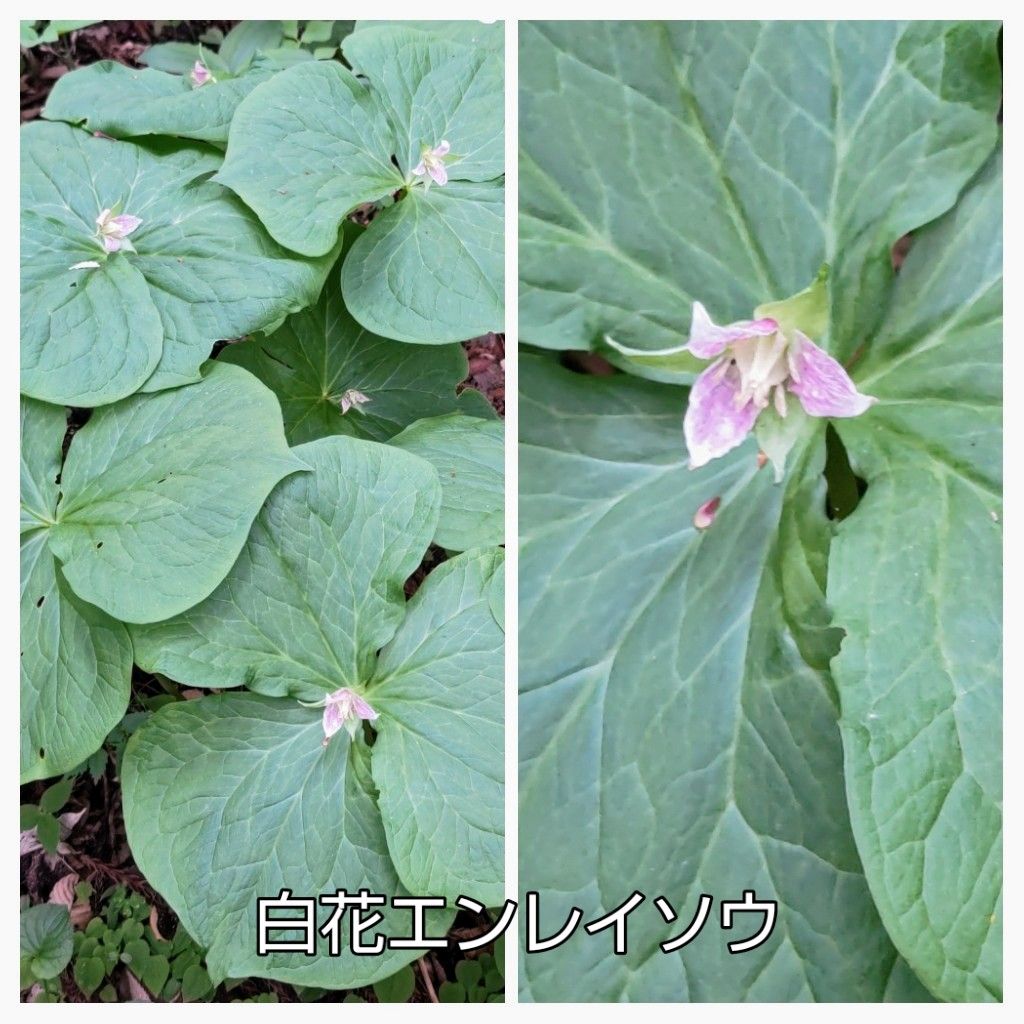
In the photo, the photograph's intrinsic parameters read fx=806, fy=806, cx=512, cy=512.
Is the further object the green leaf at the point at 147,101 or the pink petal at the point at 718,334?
the green leaf at the point at 147,101

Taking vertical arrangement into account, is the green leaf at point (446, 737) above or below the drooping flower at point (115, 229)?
below

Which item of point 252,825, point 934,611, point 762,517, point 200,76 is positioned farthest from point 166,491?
point 934,611

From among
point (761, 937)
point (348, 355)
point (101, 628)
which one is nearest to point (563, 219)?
point (348, 355)

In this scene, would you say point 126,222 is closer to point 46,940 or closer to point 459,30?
point 459,30

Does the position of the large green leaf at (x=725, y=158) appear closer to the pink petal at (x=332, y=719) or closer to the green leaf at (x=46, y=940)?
the pink petal at (x=332, y=719)

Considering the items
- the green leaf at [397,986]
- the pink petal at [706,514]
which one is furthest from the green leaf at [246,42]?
the green leaf at [397,986]

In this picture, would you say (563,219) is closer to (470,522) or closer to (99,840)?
(470,522)
